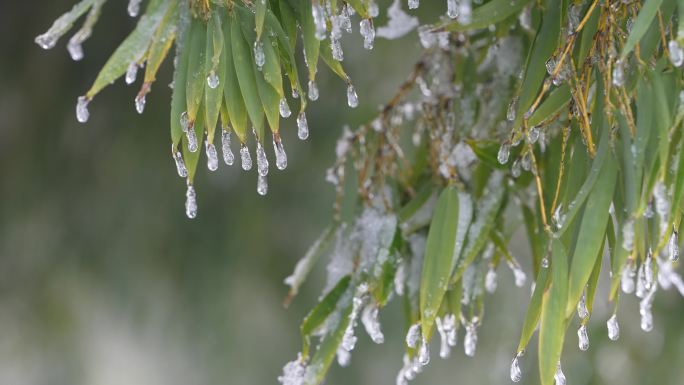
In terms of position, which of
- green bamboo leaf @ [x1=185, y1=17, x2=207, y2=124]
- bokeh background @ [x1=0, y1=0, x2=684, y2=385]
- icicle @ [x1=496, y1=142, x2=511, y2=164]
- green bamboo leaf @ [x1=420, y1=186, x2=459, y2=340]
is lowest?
bokeh background @ [x1=0, y1=0, x2=684, y2=385]

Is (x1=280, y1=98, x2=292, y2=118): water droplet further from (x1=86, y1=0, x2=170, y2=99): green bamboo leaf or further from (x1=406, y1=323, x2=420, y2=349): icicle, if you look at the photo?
(x1=406, y1=323, x2=420, y2=349): icicle

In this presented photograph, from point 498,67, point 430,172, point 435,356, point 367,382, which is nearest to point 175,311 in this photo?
point 367,382

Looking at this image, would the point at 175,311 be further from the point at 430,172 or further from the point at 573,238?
the point at 573,238

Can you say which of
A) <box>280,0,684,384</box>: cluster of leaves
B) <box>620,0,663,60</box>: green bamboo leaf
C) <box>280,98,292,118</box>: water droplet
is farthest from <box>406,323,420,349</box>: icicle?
<box>620,0,663,60</box>: green bamboo leaf

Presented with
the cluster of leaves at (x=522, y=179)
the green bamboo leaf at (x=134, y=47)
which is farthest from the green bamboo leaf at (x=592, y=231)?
the green bamboo leaf at (x=134, y=47)

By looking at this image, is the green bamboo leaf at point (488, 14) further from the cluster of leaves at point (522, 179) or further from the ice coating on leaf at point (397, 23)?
the ice coating on leaf at point (397, 23)

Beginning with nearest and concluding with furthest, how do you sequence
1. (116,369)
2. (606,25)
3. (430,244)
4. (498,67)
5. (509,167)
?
(606,25), (430,244), (509,167), (498,67), (116,369)

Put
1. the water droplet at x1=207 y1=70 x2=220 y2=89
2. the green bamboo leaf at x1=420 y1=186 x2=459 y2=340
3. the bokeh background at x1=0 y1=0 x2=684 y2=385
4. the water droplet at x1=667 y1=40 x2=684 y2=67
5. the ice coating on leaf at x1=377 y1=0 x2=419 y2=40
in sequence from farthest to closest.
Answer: the bokeh background at x1=0 y1=0 x2=684 y2=385 → the ice coating on leaf at x1=377 y1=0 x2=419 y2=40 → the green bamboo leaf at x1=420 y1=186 x2=459 y2=340 → the water droplet at x1=207 y1=70 x2=220 y2=89 → the water droplet at x1=667 y1=40 x2=684 y2=67
